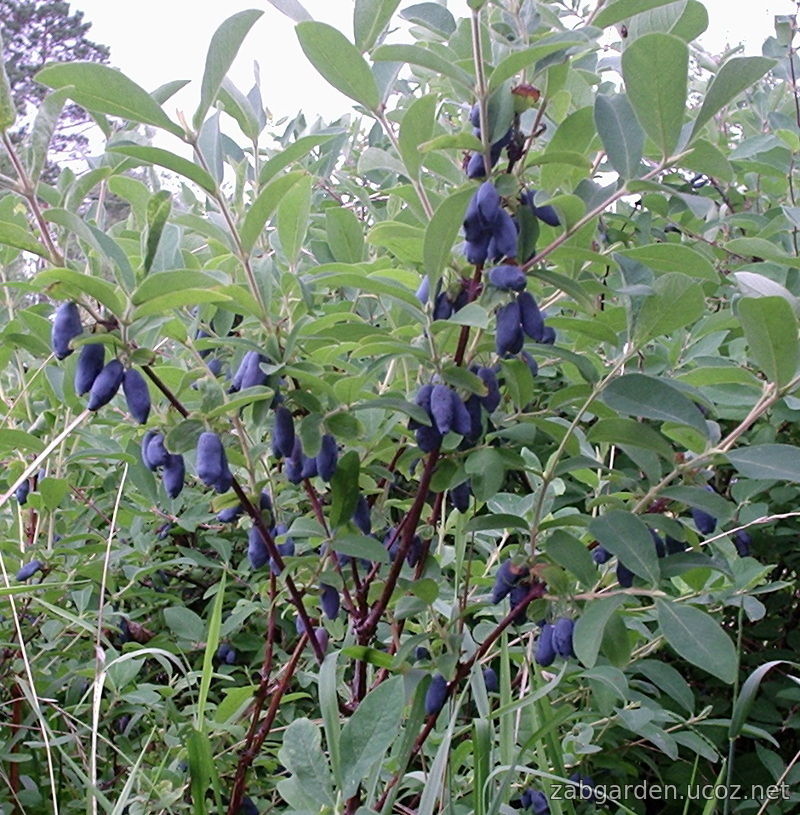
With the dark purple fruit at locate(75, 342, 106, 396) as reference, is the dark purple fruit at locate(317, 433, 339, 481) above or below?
below

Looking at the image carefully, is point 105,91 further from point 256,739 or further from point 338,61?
point 256,739

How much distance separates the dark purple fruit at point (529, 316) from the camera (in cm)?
99

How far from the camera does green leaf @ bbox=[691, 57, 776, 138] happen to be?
89cm

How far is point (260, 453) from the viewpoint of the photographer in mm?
1235

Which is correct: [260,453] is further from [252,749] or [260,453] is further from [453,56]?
[453,56]

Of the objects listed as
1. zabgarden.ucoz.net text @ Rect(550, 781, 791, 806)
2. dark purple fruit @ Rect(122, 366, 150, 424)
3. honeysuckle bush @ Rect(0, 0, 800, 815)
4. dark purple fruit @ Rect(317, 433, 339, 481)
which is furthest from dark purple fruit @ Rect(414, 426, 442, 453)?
zabgarden.ucoz.net text @ Rect(550, 781, 791, 806)

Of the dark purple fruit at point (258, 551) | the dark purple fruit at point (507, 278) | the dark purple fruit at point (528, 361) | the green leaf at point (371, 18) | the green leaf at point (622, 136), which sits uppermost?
the green leaf at point (371, 18)

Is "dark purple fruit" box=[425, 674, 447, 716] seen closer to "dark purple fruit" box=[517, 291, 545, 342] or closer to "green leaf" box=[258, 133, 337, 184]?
"dark purple fruit" box=[517, 291, 545, 342]

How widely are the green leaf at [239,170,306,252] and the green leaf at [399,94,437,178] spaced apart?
12cm

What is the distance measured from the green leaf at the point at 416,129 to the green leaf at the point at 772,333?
15.1 inches

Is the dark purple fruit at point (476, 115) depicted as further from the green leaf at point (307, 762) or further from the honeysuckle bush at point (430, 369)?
the green leaf at point (307, 762)

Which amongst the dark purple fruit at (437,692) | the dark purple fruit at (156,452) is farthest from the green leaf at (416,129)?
the dark purple fruit at (437,692)

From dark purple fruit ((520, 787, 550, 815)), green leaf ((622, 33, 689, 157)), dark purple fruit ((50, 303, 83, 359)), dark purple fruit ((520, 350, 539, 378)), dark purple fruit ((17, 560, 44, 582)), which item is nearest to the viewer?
green leaf ((622, 33, 689, 157))

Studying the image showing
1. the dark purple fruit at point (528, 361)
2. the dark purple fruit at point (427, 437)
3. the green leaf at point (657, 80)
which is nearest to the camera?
the green leaf at point (657, 80)
